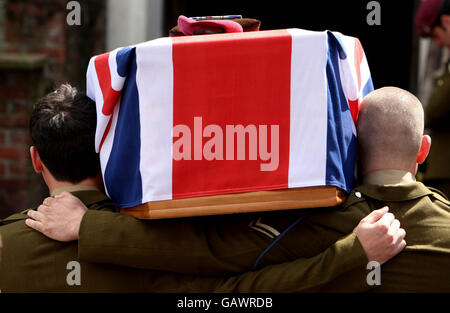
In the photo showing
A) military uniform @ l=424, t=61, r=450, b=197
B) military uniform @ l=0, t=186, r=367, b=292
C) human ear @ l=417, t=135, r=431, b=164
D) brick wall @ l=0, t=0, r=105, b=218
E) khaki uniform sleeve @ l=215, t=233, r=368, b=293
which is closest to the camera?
khaki uniform sleeve @ l=215, t=233, r=368, b=293

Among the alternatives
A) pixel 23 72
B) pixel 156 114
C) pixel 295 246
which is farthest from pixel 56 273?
pixel 23 72

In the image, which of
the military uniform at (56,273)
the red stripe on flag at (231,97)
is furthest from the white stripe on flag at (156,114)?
the military uniform at (56,273)

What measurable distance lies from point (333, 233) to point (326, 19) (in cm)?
508

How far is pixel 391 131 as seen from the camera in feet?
7.58

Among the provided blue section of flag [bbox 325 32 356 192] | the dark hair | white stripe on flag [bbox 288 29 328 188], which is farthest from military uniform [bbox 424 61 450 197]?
the dark hair

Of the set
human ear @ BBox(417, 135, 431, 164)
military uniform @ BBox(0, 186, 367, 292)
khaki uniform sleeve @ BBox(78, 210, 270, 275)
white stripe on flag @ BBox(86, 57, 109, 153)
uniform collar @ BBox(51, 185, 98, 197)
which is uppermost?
white stripe on flag @ BBox(86, 57, 109, 153)

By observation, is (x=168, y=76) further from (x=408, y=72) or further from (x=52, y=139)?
(x=408, y=72)

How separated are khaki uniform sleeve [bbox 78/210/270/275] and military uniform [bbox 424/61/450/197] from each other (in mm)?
2164

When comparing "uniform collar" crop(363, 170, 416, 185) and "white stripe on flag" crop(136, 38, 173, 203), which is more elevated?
"white stripe on flag" crop(136, 38, 173, 203)

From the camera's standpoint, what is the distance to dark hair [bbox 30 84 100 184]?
2.44 metres

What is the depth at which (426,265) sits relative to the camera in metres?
2.19

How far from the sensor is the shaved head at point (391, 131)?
231 centimetres

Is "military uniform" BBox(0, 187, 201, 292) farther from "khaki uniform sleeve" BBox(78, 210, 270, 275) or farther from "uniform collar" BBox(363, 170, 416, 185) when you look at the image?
"uniform collar" BBox(363, 170, 416, 185)

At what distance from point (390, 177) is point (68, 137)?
3.39 feet
